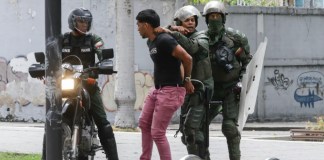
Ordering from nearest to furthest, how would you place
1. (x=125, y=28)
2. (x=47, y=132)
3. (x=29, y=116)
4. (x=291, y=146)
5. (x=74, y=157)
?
1. (x=47, y=132)
2. (x=74, y=157)
3. (x=291, y=146)
4. (x=125, y=28)
5. (x=29, y=116)

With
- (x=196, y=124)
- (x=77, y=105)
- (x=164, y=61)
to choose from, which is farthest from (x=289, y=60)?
(x=164, y=61)

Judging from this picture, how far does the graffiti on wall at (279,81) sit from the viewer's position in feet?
91.0

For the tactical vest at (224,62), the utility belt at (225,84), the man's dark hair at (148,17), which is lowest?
the utility belt at (225,84)

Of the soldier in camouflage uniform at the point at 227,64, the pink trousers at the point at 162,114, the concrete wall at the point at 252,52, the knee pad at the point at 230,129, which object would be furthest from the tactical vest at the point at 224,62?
the concrete wall at the point at 252,52

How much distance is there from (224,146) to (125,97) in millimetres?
8142

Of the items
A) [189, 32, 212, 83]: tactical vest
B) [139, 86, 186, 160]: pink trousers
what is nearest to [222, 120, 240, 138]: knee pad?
[189, 32, 212, 83]: tactical vest

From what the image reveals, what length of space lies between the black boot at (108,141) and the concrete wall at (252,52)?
592 inches

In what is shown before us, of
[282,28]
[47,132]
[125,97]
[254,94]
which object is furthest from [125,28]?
[47,132]

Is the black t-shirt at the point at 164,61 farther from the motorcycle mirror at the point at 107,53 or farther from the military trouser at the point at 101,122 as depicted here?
the military trouser at the point at 101,122

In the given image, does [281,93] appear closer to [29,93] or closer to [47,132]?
[29,93]

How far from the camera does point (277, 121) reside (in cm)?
2770

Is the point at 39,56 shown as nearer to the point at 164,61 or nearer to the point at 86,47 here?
the point at 86,47

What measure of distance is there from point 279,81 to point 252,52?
1.73 meters

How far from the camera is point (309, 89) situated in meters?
28.4
